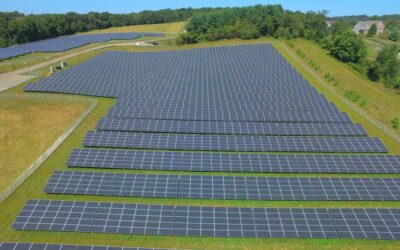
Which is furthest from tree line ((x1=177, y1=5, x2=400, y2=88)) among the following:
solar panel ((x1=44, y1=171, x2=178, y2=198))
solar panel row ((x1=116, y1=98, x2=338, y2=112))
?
solar panel ((x1=44, y1=171, x2=178, y2=198))

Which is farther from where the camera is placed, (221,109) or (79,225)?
(221,109)

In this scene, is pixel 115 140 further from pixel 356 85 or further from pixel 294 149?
pixel 356 85

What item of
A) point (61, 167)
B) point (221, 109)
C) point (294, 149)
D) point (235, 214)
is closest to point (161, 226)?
point (235, 214)

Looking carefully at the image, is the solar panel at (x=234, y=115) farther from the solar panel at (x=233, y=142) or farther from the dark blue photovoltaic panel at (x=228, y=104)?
the solar panel at (x=233, y=142)

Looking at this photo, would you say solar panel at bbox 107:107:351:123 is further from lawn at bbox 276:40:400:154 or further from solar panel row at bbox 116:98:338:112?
lawn at bbox 276:40:400:154

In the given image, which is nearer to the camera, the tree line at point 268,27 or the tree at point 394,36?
the tree line at point 268,27

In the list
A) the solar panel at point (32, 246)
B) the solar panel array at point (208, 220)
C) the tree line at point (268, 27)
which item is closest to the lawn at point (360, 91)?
the tree line at point (268, 27)

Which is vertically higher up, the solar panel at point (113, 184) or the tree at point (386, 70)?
the solar panel at point (113, 184)

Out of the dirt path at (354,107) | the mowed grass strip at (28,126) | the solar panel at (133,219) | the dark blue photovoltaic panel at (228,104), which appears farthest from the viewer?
the dark blue photovoltaic panel at (228,104)

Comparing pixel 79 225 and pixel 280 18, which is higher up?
pixel 280 18
